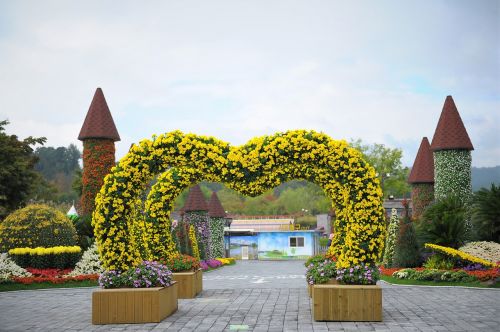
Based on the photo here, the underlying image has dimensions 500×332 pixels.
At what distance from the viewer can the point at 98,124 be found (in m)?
29.6

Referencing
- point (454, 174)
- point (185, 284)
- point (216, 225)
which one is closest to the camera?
point (185, 284)

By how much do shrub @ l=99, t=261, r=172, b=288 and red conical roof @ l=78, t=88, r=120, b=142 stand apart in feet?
63.6

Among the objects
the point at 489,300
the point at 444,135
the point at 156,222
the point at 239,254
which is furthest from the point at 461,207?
the point at 239,254

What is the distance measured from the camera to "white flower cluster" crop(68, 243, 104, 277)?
20.3 meters

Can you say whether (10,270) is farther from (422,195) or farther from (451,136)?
(422,195)

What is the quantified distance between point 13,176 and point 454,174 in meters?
22.5

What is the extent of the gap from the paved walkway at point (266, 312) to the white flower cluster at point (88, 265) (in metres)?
3.88

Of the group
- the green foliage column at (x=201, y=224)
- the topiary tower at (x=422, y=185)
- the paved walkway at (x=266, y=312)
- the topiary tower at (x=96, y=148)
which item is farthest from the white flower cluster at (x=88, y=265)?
the topiary tower at (x=422, y=185)

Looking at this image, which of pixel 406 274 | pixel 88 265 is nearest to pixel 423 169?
pixel 406 274

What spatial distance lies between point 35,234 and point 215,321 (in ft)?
41.0

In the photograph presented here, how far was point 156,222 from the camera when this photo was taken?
1420 cm

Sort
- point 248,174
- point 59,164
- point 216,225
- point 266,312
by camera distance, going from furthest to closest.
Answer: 1. point 59,164
2. point 216,225
3. point 266,312
4. point 248,174

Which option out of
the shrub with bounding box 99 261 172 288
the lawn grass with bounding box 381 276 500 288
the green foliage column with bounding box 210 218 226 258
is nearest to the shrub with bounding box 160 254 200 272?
the shrub with bounding box 99 261 172 288

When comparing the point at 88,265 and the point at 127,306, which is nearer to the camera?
the point at 127,306
